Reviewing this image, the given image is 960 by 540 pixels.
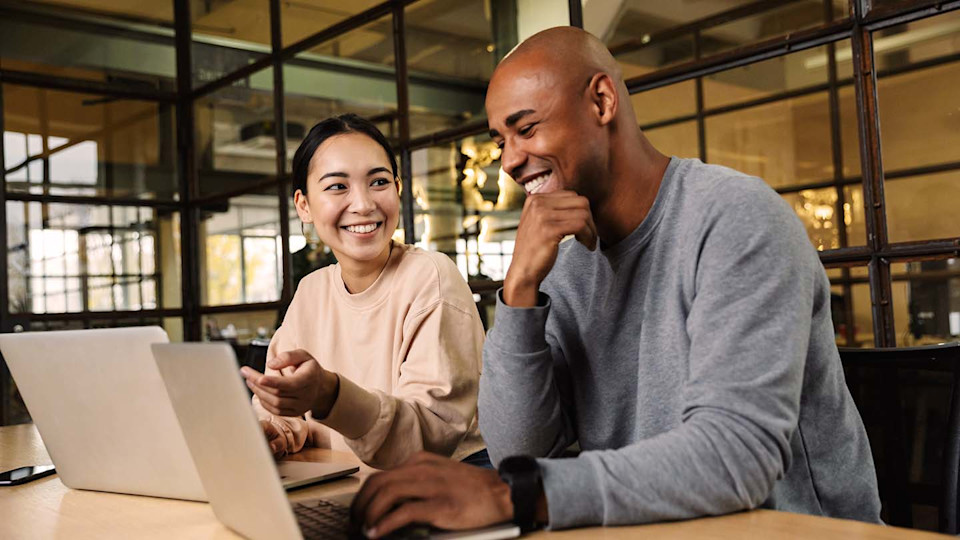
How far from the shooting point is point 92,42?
14.1 feet

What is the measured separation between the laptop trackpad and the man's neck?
20.1 inches

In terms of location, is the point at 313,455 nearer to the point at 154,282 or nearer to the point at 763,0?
the point at 763,0

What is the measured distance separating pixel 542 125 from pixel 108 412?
689mm

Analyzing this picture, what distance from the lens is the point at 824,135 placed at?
2.54 m

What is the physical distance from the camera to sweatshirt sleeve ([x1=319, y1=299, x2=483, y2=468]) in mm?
1293

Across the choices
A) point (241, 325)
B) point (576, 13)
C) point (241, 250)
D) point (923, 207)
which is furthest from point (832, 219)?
point (241, 325)

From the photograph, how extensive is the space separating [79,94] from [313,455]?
3.51 m

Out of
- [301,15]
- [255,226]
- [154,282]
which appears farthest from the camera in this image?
[154,282]

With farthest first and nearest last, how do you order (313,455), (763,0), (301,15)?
1. (301,15)
2. (763,0)
3. (313,455)

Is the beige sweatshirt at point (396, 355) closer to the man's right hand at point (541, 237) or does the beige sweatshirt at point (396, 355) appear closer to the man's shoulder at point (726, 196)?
the man's right hand at point (541, 237)

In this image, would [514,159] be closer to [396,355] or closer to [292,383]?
[292,383]

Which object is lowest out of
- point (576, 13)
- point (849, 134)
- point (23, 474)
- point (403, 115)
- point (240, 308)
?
point (23, 474)

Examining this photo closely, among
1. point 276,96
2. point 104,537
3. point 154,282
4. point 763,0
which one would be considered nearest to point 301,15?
point 276,96

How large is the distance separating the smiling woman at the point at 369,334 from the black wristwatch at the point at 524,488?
414 mm
